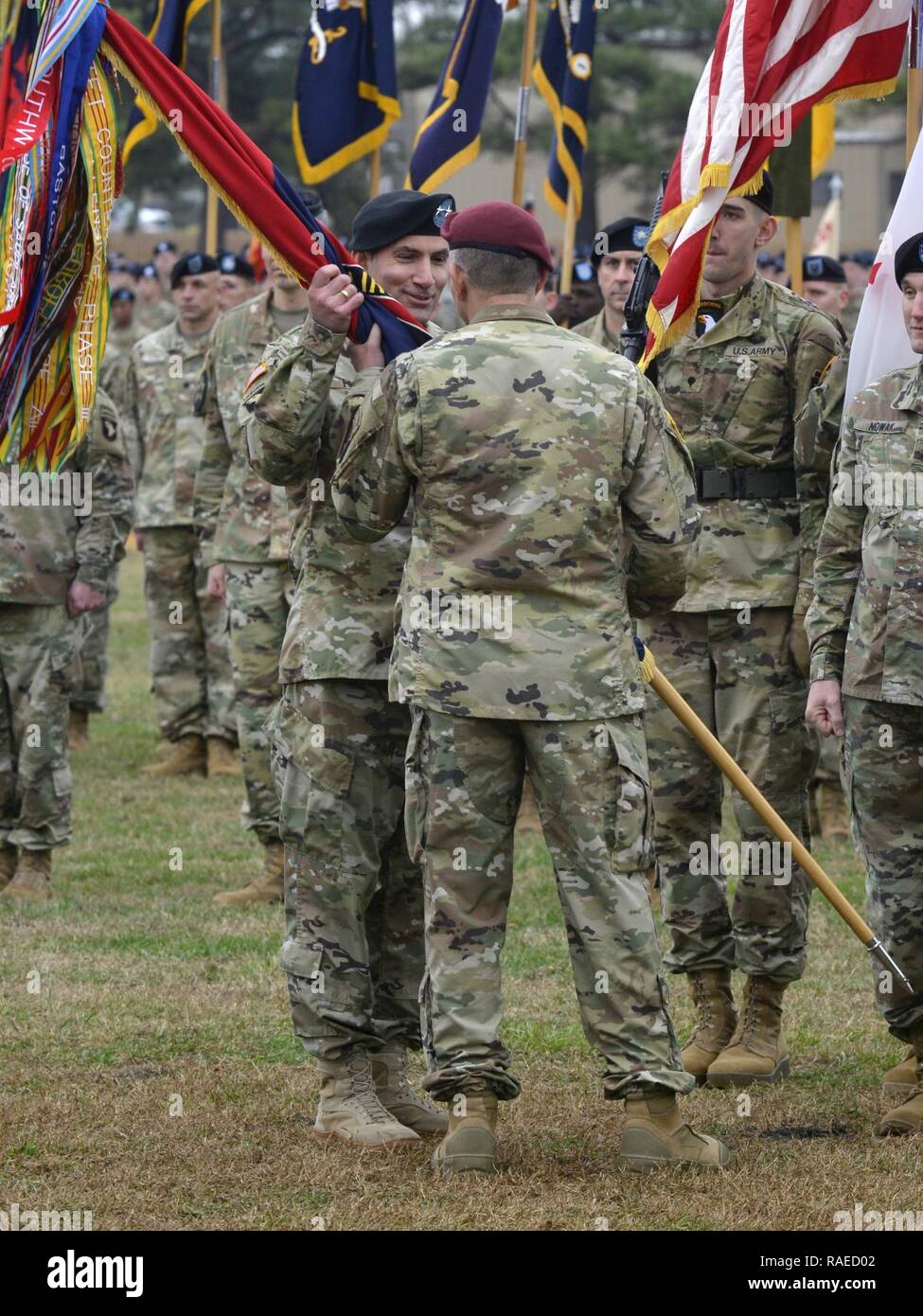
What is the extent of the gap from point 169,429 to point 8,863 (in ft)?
13.3

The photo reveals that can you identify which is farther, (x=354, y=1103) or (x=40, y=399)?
(x=40, y=399)

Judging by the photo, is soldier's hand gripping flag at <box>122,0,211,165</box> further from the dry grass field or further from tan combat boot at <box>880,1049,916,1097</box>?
tan combat boot at <box>880,1049,916,1097</box>

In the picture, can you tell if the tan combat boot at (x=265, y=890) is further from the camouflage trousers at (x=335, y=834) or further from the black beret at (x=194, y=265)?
the black beret at (x=194, y=265)

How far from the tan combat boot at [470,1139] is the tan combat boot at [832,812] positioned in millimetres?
5229

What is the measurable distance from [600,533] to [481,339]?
1.90 feet

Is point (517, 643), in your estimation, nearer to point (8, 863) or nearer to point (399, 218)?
point (399, 218)

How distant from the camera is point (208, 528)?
11.5 m

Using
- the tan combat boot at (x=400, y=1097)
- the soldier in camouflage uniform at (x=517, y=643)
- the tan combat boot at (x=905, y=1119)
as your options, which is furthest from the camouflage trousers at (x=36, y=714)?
the tan combat boot at (x=905, y=1119)

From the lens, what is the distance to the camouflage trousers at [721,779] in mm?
6570

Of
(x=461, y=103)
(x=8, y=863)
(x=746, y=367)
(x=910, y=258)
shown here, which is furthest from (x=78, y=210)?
(x=461, y=103)

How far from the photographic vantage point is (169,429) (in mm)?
12445

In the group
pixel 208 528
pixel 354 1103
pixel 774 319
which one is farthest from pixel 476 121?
pixel 354 1103

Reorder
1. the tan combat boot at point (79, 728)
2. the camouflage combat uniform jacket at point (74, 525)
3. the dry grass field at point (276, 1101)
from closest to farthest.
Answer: the dry grass field at point (276, 1101) → the camouflage combat uniform jacket at point (74, 525) → the tan combat boot at point (79, 728)

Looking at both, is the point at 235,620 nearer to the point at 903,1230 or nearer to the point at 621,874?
the point at 621,874
